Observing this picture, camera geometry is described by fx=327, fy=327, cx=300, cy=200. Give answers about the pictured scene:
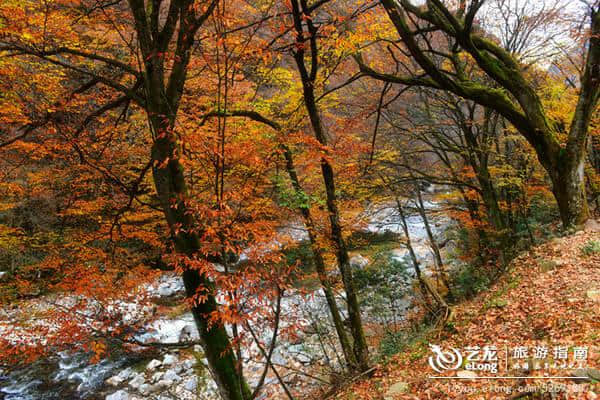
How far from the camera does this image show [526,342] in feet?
12.1

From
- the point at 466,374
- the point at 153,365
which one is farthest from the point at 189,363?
the point at 466,374

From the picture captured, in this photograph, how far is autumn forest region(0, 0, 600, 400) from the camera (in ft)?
13.1

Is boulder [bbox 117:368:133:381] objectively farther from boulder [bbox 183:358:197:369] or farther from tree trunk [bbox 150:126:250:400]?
tree trunk [bbox 150:126:250:400]

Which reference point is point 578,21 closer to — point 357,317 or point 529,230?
point 529,230

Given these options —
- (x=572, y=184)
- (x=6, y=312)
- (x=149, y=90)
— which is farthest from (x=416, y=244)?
(x=6, y=312)

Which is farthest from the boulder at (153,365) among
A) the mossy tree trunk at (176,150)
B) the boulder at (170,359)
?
the mossy tree trunk at (176,150)

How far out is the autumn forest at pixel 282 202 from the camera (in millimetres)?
3994

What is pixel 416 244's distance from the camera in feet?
56.5

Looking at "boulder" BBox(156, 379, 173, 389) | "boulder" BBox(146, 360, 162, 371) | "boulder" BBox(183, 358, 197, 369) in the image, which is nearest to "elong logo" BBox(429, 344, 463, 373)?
"boulder" BBox(156, 379, 173, 389)

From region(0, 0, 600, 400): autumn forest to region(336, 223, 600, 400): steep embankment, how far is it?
3 cm

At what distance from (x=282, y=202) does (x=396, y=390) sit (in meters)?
3.78

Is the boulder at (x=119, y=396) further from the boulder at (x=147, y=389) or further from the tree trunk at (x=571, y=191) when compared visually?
the tree trunk at (x=571, y=191)

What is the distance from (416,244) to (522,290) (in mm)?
12335

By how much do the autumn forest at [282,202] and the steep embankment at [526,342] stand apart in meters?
0.03
